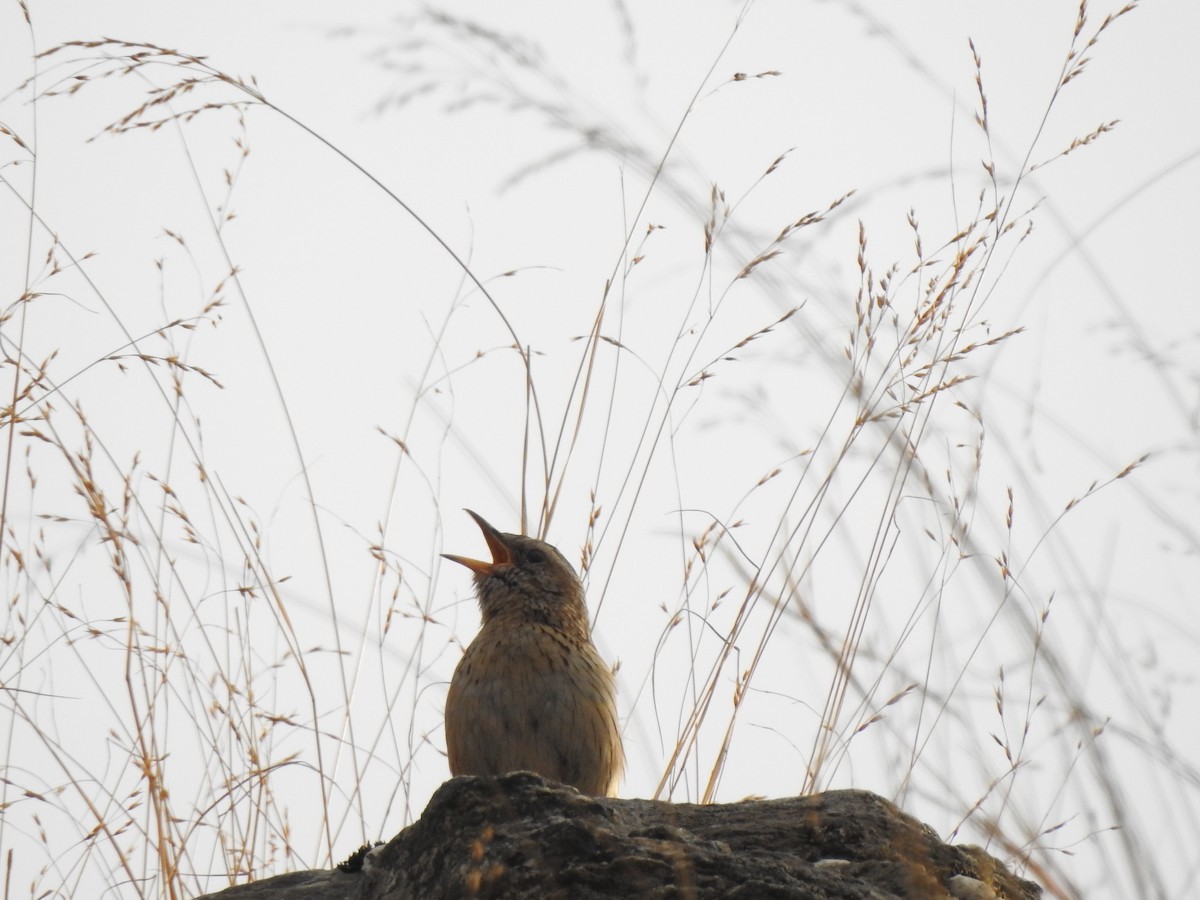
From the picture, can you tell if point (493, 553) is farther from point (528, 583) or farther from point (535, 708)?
point (535, 708)

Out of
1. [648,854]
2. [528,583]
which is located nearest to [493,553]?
[528,583]

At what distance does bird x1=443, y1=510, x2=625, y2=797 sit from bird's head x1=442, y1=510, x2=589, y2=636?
82 mm

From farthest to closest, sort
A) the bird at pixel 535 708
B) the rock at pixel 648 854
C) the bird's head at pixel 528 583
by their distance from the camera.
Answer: the bird's head at pixel 528 583 → the bird at pixel 535 708 → the rock at pixel 648 854

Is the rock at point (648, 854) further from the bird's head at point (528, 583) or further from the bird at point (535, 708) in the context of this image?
the bird's head at point (528, 583)

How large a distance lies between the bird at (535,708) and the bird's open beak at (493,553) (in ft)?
0.77

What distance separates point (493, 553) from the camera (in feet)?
15.4

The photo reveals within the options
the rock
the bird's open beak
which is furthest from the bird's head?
the rock

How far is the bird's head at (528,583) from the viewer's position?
4.50 metres

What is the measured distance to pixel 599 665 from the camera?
4.20 metres

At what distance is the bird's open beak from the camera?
4.58m

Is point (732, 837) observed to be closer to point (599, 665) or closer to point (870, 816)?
point (870, 816)

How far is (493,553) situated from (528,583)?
209 millimetres

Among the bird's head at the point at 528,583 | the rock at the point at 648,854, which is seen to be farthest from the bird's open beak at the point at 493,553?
the rock at the point at 648,854

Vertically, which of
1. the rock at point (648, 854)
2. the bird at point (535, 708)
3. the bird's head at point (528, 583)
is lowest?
the rock at point (648, 854)
